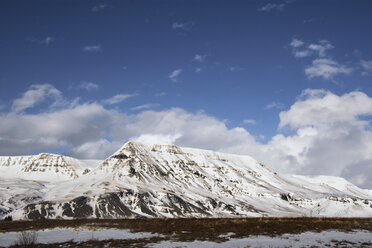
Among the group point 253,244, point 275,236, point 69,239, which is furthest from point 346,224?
point 69,239

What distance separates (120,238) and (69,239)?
5.42 metres

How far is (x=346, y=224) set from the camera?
41.3 metres

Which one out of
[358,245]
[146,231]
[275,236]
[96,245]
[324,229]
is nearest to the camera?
[358,245]

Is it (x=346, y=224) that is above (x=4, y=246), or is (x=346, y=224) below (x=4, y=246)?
above

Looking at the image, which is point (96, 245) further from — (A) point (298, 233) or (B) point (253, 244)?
(A) point (298, 233)

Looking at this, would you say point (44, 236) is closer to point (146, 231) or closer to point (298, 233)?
point (146, 231)

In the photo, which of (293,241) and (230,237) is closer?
(293,241)

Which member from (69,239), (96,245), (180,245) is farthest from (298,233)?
(69,239)

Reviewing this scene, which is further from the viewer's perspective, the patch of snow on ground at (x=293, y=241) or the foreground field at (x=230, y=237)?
the foreground field at (x=230, y=237)

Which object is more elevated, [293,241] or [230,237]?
[293,241]

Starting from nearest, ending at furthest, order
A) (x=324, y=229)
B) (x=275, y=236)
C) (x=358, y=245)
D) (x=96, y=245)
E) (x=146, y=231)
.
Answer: (x=358, y=245) → (x=96, y=245) → (x=275, y=236) → (x=324, y=229) → (x=146, y=231)

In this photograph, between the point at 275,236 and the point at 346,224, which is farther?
the point at 346,224

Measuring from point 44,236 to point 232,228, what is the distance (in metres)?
21.5

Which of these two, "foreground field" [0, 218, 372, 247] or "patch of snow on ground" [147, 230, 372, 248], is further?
"foreground field" [0, 218, 372, 247]
